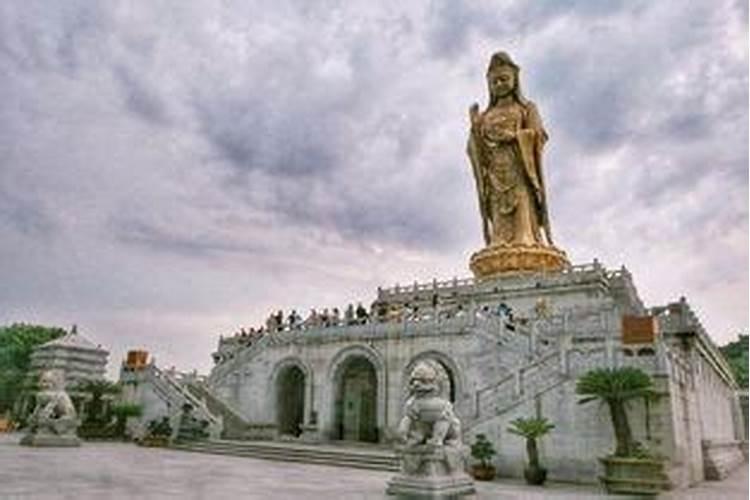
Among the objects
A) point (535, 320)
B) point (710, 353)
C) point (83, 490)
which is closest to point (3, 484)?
point (83, 490)

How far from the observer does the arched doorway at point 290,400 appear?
31.9 m

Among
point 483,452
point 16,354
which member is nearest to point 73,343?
point 16,354

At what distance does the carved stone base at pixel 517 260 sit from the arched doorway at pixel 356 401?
487 inches

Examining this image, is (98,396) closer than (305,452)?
No

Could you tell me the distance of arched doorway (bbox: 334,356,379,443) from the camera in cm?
2948

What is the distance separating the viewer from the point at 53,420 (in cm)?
2467

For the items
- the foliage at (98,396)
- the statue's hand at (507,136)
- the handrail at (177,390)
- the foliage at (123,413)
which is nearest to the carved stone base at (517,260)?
the statue's hand at (507,136)

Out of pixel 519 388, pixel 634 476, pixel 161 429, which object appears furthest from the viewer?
pixel 161 429

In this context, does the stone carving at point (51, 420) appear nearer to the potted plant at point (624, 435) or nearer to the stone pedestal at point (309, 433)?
the stone pedestal at point (309, 433)

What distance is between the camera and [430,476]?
13.0m

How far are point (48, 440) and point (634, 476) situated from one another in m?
18.9

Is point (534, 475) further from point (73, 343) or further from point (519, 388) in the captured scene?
point (73, 343)

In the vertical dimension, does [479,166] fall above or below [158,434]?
above

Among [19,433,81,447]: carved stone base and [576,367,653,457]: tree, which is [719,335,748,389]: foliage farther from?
[19,433,81,447]: carved stone base
